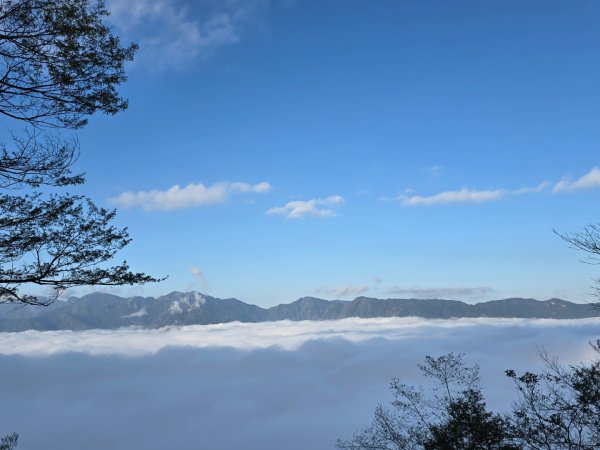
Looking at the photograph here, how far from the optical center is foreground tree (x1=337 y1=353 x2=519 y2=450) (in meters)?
20.1

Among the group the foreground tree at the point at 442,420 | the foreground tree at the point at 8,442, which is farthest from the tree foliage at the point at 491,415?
the foreground tree at the point at 8,442

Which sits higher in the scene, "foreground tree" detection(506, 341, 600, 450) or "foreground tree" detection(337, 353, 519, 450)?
"foreground tree" detection(506, 341, 600, 450)

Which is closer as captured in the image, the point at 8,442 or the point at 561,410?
the point at 8,442

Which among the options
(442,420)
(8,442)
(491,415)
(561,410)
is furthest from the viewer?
(442,420)

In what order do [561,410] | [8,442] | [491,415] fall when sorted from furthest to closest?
[491,415], [561,410], [8,442]

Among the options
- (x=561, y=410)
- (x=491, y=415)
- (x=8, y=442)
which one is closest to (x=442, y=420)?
(x=491, y=415)

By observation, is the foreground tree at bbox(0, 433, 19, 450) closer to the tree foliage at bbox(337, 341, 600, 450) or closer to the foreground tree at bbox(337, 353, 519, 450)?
the tree foliage at bbox(337, 341, 600, 450)

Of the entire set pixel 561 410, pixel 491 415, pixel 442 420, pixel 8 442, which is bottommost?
pixel 442 420

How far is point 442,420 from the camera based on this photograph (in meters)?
23.5

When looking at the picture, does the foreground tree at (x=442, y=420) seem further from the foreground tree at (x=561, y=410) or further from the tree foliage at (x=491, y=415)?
the foreground tree at (x=561, y=410)

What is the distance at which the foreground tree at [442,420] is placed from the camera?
20.1 m

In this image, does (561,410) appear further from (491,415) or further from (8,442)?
(8,442)

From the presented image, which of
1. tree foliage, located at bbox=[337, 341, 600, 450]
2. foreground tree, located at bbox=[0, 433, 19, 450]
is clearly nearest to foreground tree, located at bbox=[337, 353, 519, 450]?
tree foliage, located at bbox=[337, 341, 600, 450]

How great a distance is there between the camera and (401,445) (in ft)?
81.0
